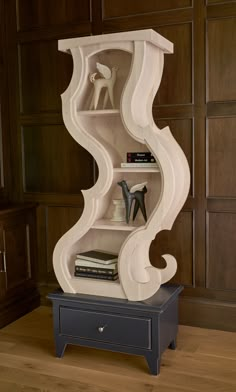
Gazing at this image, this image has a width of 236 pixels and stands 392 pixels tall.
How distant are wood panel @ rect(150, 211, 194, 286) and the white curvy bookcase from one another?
15.0 inches

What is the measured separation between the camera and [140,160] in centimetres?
254

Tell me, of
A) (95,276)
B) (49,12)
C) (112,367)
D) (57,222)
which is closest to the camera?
(112,367)

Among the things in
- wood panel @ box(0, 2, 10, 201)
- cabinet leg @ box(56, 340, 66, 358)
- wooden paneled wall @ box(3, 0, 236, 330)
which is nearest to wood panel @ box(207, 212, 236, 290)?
wooden paneled wall @ box(3, 0, 236, 330)

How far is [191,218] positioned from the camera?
298 centimetres

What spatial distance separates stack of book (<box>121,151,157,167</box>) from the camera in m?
2.51

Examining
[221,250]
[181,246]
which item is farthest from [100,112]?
[221,250]

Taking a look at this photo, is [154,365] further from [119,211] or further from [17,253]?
[17,253]

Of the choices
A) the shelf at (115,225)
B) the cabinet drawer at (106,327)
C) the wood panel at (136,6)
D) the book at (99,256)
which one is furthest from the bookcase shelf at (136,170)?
the wood panel at (136,6)

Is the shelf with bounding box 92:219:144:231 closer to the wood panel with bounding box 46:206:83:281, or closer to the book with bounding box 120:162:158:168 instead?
the book with bounding box 120:162:158:168

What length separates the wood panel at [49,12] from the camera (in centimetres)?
315

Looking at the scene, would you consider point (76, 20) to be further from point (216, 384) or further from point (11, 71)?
point (216, 384)

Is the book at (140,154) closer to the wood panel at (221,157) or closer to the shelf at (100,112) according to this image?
the shelf at (100,112)

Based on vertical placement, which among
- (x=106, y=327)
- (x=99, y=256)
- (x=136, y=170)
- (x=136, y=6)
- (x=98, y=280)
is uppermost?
(x=136, y=6)

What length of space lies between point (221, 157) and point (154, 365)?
126cm
